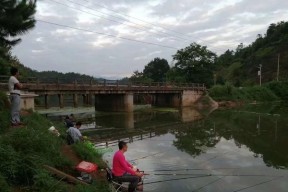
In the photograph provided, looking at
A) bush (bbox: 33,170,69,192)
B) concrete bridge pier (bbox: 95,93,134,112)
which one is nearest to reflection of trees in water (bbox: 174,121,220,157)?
bush (bbox: 33,170,69,192)

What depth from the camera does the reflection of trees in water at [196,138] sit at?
1870cm

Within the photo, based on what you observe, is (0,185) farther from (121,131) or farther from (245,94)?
(245,94)

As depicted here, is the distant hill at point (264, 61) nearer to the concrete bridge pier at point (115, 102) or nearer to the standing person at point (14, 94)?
the concrete bridge pier at point (115, 102)

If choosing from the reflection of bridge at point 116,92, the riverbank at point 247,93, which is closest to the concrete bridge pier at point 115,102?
the reflection of bridge at point 116,92

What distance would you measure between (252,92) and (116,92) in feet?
99.5

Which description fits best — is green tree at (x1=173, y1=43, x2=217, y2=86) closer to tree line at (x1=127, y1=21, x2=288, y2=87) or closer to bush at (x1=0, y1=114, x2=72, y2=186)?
tree line at (x1=127, y1=21, x2=288, y2=87)

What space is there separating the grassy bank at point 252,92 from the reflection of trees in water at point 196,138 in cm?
2645

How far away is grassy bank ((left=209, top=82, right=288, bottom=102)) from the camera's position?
54938mm

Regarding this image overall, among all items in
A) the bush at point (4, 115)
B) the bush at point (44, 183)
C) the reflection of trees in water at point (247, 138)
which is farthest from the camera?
the reflection of trees in water at point (247, 138)

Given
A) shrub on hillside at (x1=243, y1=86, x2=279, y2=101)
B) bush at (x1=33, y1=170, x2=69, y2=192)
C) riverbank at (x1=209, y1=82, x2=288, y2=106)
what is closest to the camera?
bush at (x1=33, y1=170, x2=69, y2=192)

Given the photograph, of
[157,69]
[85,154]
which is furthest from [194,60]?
[85,154]

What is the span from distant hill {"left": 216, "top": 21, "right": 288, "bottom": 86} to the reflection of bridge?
1261 inches

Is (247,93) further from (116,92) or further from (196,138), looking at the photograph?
(196,138)

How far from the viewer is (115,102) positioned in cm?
4244
